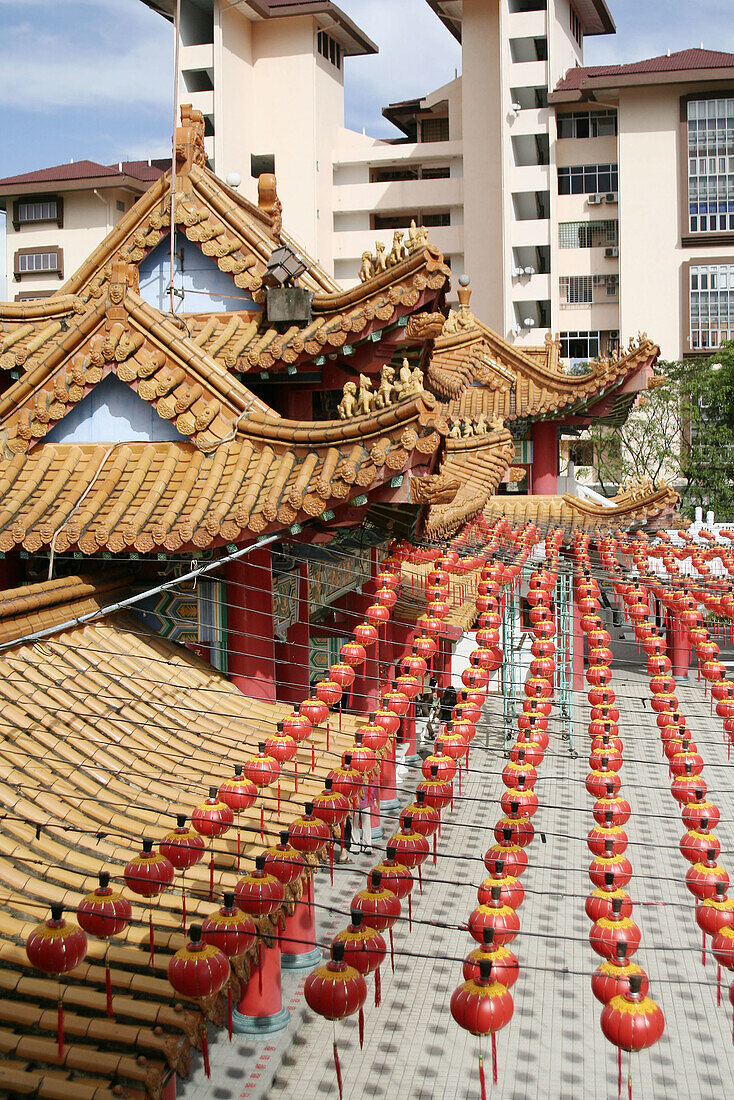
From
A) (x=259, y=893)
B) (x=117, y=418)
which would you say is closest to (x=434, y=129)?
(x=117, y=418)

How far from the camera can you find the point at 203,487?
10211mm

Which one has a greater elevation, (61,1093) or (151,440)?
(151,440)

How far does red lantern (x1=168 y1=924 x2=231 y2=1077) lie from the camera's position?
561 centimetres

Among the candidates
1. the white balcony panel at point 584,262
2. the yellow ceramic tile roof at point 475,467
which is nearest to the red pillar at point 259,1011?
the yellow ceramic tile roof at point 475,467

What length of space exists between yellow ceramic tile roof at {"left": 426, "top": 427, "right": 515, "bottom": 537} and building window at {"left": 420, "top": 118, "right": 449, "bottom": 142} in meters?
38.7

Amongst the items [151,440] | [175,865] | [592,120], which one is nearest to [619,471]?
[592,120]

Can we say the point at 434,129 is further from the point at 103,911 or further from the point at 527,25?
the point at 103,911

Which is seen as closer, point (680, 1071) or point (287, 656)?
point (680, 1071)

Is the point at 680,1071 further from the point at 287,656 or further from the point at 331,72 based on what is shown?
the point at 331,72

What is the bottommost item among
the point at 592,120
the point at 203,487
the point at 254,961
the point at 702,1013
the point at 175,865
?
the point at 702,1013

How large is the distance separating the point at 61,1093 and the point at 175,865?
224 cm

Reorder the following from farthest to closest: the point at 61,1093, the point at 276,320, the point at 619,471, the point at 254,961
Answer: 1. the point at 619,471
2. the point at 276,320
3. the point at 254,961
4. the point at 61,1093

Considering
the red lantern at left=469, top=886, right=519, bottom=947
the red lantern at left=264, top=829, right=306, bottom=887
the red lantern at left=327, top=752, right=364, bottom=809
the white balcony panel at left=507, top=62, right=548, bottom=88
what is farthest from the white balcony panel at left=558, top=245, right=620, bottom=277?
the red lantern at left=264, top=829, right=306, bottom=887

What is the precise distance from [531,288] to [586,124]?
24.7 ft
